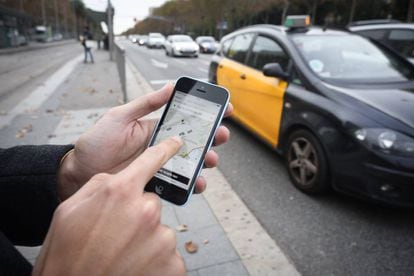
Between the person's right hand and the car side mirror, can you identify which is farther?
the car side mirror

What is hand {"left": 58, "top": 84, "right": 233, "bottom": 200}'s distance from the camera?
4.93 ft

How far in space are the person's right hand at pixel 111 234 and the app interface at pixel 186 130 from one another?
1.43 ft

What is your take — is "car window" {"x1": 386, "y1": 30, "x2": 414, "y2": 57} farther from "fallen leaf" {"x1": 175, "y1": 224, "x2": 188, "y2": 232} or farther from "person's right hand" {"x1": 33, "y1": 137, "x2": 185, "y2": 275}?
"person's right hand" {"x1": 33, "y1": 137, "x2": 185, "y2": 275}

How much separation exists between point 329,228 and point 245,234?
2.41 ft

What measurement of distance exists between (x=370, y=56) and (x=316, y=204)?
1.96 meters

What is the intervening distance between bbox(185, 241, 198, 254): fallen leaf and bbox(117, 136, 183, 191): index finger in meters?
1.74

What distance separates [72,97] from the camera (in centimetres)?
804

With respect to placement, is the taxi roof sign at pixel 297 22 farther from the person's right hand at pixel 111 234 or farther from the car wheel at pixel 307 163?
the person's right hand at pixel 111 234

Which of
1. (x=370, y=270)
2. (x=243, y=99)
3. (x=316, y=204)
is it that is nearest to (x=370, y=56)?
(x=243, y=99)

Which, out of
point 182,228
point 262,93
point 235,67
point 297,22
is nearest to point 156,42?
point 235,67

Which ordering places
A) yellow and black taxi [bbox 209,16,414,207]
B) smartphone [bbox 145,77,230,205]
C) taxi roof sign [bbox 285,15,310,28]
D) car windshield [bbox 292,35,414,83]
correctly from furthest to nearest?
taxi roof sign [bbox 285,15,310,28]
car windshield [bbox 292,35,414,83]
yellow and black taxi [bbox 209,16,414,207]
smartphone [bbox 145,77,230,205]

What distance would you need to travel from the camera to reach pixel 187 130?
1.46 meters

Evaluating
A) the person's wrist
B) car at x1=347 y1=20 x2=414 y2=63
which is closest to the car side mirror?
the person's wrist

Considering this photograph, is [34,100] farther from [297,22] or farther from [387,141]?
[387,141]
